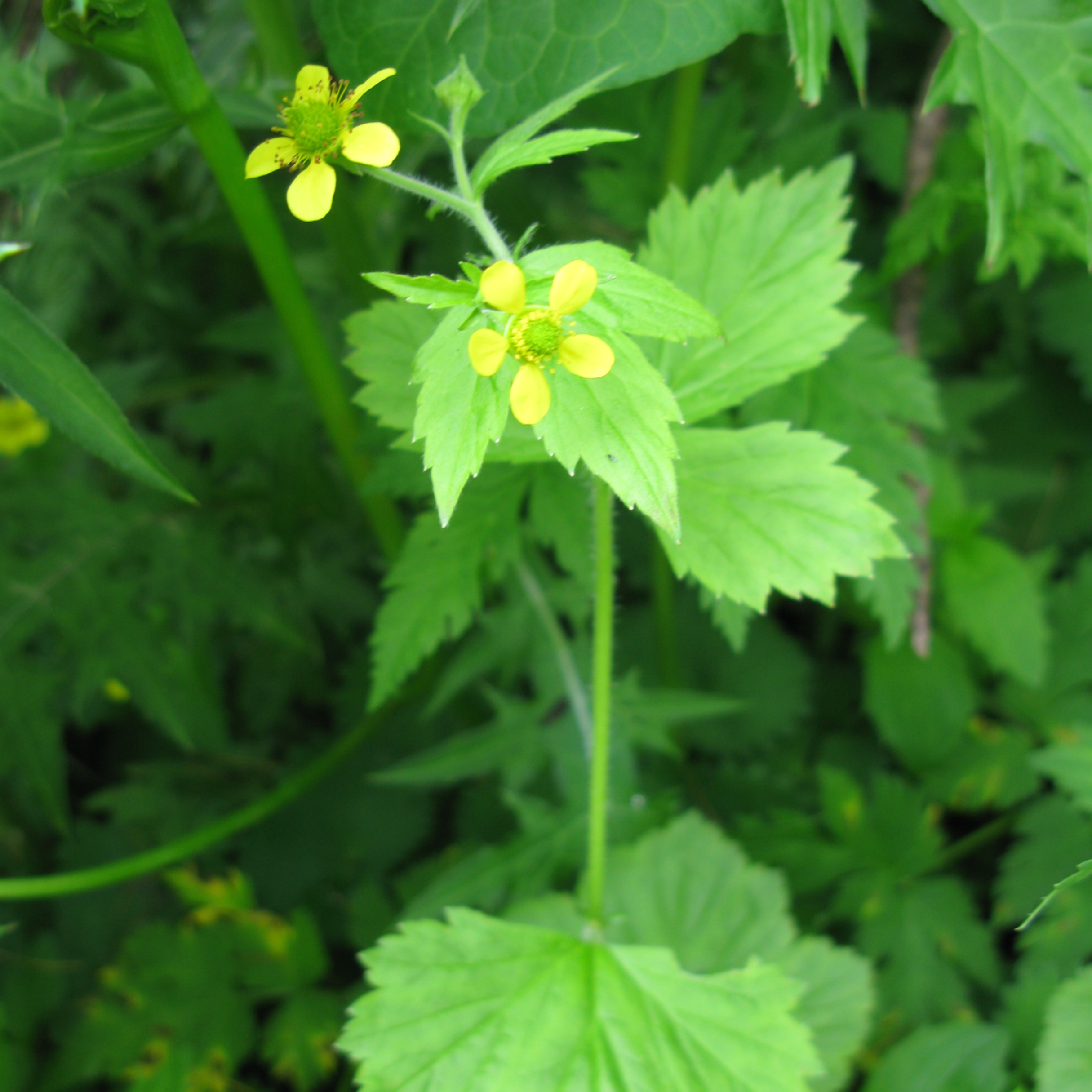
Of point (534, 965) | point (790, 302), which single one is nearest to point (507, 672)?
point (534, 965)

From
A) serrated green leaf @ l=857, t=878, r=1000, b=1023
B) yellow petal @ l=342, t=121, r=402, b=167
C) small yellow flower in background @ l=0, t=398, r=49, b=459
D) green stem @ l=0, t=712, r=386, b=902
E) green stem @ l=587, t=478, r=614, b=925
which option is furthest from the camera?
small yellow flower in background @ l=0, t=398, r=49, b=459

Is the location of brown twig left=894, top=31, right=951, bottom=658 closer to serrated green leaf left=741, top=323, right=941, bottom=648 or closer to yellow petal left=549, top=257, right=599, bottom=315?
serrated green leaf left=741, top=323, right=941, bottom=648

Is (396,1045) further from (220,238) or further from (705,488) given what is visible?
(220,238)

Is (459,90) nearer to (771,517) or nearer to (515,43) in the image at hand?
(515,43)

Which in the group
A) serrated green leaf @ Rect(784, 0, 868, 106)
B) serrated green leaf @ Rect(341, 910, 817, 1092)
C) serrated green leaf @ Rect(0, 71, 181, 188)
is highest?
serrated green leaf @ Rect(0, 71, 181, 188)

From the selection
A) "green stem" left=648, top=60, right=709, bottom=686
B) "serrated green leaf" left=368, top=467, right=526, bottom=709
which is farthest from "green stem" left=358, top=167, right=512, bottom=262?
"green stem" left=648, top=60, right=709, bottom=686

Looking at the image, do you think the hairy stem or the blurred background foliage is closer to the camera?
the blurred background foliage
